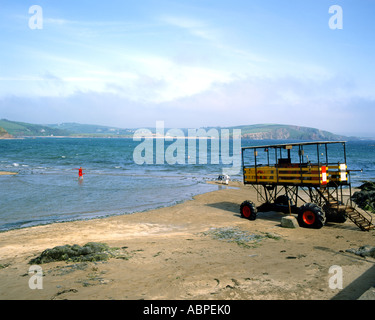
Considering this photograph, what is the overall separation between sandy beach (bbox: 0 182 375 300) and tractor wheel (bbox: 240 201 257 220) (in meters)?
0.48

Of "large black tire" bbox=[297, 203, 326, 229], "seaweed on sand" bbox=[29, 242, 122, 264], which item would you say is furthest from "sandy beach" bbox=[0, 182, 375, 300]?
"large black tire" bbox=[297, 203, 326, 229]

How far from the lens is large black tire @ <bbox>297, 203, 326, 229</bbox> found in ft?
53.3

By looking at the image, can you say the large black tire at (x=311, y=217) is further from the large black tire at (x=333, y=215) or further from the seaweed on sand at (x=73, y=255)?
the seaweed on sand at (x=73, y=255)

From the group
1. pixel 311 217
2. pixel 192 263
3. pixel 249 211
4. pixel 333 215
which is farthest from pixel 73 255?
pixel 333 215

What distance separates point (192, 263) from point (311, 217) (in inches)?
336

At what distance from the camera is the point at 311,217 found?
16469 millimetres

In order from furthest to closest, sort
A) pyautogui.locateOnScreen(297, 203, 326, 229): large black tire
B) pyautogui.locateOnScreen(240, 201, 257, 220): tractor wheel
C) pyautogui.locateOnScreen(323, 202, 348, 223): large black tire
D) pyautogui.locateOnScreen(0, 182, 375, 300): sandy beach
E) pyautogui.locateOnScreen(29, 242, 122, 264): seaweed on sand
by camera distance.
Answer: pyautogui.locateOnScreen(240, 201, 257, 220): tractor wheel → pyautogui.locateOnScreen(323, 202, 348, 223): large black tire → pyautogui.locateOnScreen(297, 203, 326, 229): large black tire → pyautogui.locateOnScreen(29, 242, 122, 264): seaweed on sand → pyautogui.locateOnScreen(0, 182, 375, 300): sandy beach

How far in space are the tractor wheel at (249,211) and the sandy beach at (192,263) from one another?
0.48m

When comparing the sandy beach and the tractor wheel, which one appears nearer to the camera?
the sandy beach

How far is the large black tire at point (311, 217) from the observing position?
16.2m

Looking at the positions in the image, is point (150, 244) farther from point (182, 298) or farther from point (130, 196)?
point (130, 196)

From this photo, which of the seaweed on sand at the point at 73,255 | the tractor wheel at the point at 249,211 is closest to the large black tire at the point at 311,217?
the tractor wheel at the point at 249,211

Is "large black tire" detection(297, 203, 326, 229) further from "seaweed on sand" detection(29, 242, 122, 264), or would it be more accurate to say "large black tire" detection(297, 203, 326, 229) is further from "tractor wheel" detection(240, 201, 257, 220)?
"seaweed on sand" detection(29, 242, 122, 264)
